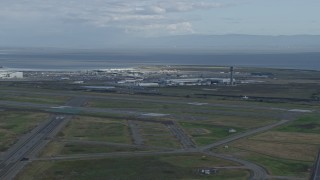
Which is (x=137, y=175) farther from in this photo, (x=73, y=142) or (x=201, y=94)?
(x=201, y=94)

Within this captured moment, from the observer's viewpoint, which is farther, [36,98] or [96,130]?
[36,98]

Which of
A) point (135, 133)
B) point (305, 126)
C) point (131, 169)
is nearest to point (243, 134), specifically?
point (305, 126)

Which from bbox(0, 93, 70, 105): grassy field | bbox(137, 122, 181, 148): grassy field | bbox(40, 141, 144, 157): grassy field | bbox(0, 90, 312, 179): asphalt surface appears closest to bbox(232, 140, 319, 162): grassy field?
bbox(0, 90, 312, 179): asphalt surface

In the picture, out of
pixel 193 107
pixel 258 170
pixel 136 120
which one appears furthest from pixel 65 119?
pixel 258 170

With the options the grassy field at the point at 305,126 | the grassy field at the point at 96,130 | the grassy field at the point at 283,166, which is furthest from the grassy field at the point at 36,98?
the grassy field at the point at 283,166

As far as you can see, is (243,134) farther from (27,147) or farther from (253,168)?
(27,147)

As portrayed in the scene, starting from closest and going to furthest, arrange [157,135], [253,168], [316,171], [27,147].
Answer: [316,171] < [253,168] < [27,147] < [157,135]

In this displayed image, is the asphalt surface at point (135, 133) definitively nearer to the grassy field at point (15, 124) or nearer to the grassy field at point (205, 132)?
the grassy field at point (205, 132)
